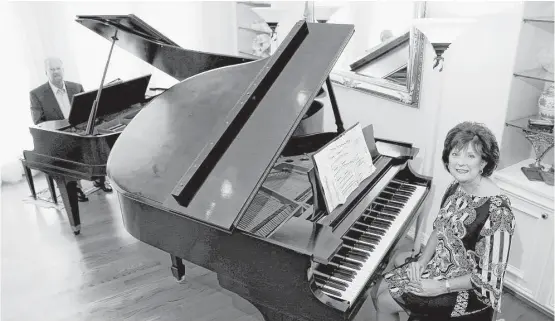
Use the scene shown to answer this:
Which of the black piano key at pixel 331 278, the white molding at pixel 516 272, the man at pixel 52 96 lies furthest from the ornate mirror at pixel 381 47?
the man at pixel 52 96

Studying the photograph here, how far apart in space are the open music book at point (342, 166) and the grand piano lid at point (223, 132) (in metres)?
0.22

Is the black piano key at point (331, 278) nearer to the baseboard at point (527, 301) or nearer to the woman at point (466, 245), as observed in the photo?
the woman at point (466, 245)

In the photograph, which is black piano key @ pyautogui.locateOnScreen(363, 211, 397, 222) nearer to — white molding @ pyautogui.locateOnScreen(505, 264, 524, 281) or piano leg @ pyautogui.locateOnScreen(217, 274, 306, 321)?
piano leg @ pyautogui.locateOnScreen(217, 274, 306, 321)

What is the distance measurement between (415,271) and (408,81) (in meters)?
1.71

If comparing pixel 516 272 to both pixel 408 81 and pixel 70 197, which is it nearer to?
pixel 408 81

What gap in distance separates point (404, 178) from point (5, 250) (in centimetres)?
337

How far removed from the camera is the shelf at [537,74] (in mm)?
2768

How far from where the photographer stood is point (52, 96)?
4.22m

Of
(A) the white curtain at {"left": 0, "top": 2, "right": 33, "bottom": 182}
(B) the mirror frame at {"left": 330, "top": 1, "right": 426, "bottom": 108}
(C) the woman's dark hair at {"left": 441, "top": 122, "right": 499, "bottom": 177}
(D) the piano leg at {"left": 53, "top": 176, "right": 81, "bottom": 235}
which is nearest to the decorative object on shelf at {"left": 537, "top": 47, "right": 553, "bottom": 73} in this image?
(B) the mirror frame at {"left": 330, "top": 1, "right": 426, "bottom": 108}

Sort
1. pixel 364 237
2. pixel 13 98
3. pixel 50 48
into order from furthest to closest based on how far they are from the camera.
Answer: pixel 50 48, pixel 13 98, pixel 364 237

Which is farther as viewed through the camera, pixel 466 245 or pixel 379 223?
pixel 379 223

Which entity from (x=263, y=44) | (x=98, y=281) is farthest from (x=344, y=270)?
(x=263, y=44)

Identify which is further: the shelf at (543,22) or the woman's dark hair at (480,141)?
the shelf at (543,22)

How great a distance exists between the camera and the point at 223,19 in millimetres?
6195
